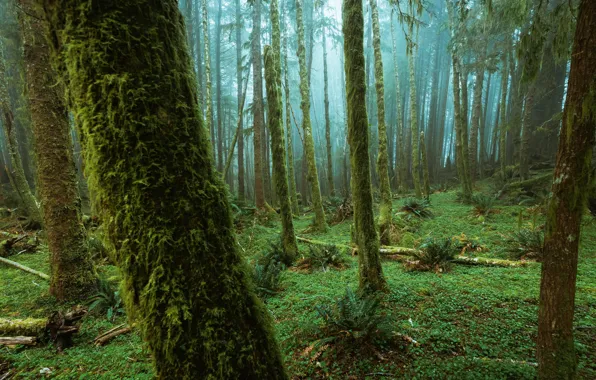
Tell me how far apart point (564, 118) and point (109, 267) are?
866 cm

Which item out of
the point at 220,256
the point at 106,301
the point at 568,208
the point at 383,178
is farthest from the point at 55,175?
the point at 383,178

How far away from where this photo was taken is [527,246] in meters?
6.36

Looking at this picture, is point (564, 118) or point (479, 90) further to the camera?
point (479, 90)

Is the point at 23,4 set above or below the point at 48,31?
above

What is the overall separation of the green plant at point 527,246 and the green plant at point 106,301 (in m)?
8.20

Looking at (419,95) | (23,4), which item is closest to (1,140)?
(23,4)


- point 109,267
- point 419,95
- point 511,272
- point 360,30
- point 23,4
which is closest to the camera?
point 23,4

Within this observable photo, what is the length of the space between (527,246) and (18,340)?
937 cm

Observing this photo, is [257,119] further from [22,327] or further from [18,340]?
[18,340]

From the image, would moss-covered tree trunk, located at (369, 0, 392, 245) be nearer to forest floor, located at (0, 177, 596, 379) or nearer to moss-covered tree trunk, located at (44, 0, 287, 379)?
forest floor, located at (0, 177, 596, 379)

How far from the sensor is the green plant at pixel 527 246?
6.12 m

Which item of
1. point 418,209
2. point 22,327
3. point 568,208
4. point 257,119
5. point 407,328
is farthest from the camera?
point 257,119

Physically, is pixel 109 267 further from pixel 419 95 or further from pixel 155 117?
pixel 419 95

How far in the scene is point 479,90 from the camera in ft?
50.8
